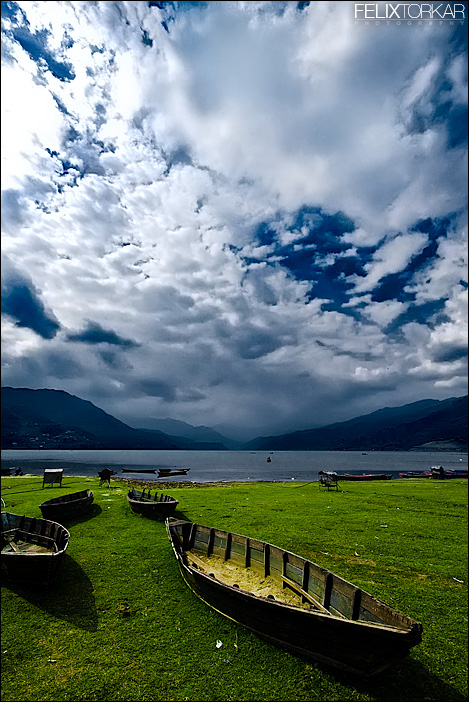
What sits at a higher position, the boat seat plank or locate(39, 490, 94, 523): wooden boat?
the boat seat plank

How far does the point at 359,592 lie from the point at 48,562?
889cm

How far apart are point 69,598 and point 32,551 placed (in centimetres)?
388

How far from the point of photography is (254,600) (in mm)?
8484

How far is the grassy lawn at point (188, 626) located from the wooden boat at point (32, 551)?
0.55 metres

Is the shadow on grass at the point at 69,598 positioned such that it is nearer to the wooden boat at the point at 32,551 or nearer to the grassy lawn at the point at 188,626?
the grassy lawn at the point at 188,626

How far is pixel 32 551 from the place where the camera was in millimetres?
13453

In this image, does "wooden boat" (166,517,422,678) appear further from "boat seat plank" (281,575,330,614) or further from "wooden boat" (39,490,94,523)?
"wooden boat" (39,490,94,523)

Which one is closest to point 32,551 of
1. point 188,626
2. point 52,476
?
point 188,626

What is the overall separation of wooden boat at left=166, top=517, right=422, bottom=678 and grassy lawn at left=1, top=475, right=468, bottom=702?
0.38m

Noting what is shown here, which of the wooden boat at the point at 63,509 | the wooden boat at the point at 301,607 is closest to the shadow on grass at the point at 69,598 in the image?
the wooden boat at the point at 301,607

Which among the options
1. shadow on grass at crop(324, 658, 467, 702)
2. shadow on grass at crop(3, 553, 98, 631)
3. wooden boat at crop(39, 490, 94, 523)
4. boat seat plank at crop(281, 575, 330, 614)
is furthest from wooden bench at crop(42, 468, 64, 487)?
shadow on grass at crop(324, 658, 467, 702)

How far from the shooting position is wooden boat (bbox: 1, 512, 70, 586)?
1079 centimetres

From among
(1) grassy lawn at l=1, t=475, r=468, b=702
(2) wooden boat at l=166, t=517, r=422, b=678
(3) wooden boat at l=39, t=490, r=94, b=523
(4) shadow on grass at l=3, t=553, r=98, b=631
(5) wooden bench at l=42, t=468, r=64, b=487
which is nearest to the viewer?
(2) wooden boat at l=166, t=517, r=422, b=678

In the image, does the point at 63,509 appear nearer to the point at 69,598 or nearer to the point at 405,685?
the point at 69,598
